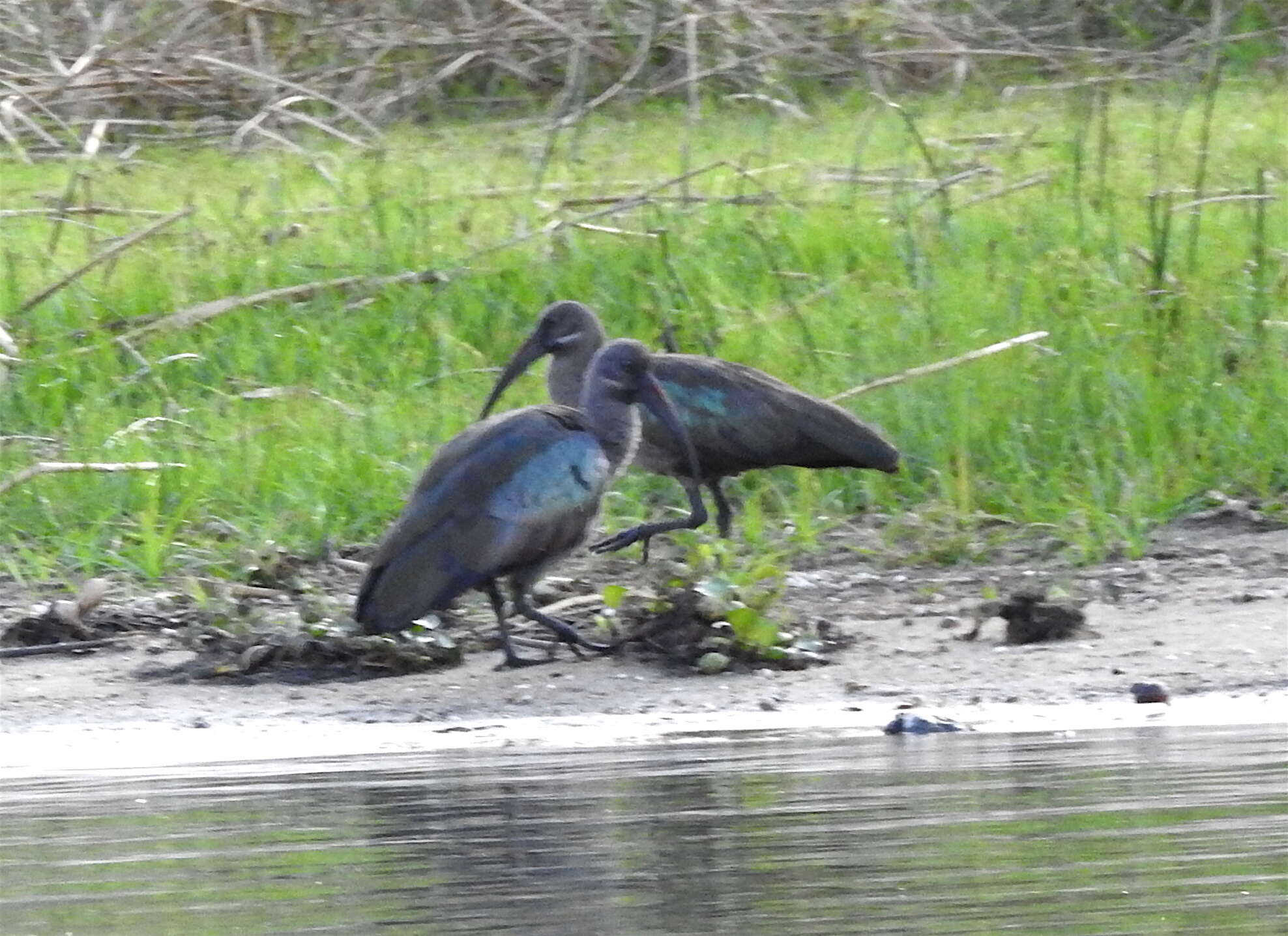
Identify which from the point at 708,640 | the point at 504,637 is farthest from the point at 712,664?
the point at 504,637

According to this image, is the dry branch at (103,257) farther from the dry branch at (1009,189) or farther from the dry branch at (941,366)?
the dry branch at (1009,189)

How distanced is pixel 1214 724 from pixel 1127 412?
282cm

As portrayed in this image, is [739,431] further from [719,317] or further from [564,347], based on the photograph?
[719,317]

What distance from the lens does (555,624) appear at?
22.1 ft

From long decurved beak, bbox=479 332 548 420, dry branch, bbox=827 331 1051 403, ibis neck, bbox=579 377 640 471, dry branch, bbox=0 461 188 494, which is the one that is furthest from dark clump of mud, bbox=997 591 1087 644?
dry branch, bbox=0 461 188 494

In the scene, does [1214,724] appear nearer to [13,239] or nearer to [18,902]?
[18,902]

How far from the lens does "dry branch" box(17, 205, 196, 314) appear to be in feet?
32.5

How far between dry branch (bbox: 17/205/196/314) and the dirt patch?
2.64 metres

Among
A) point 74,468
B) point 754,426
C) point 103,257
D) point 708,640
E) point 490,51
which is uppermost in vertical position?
point 490,51

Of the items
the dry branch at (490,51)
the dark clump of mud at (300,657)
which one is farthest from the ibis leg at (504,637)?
the dry branch at (490,51)

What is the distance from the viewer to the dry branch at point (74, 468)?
Answer: 7.91 metres

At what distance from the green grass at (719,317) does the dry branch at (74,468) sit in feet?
0.16

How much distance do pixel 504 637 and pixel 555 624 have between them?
145 mm

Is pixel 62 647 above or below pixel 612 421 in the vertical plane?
below
